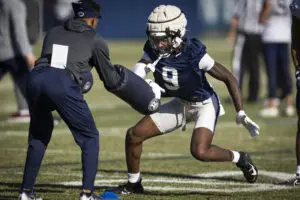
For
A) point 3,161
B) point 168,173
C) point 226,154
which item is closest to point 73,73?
point 226,154

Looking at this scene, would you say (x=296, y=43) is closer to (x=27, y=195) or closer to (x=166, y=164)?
(x=166, y=164)

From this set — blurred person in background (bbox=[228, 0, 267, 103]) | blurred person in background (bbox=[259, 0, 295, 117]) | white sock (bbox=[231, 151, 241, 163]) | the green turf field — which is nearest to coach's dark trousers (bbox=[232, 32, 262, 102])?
blurred person in background (bbox=[228, 0, 267, 103])

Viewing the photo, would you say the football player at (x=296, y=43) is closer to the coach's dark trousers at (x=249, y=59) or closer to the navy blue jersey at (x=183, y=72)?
the navy blue jersey at (x=183, y=72)

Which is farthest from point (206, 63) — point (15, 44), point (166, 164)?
point (15, 44)

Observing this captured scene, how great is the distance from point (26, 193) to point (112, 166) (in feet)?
8.55

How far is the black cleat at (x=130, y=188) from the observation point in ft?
26.0

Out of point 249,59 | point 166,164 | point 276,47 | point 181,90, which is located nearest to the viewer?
point 181,90

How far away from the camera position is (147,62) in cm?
799

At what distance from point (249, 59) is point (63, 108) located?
1025 cm

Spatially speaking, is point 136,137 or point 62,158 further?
point 62,158

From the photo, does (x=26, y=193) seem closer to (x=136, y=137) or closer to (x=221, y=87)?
(x=136, y=137)

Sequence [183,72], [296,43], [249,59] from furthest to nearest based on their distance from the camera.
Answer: [249,59], [296,43], [183,72]

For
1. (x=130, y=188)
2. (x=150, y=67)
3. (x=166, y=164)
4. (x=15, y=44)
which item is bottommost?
(x=15, y=44)

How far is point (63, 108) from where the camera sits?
6922mm
